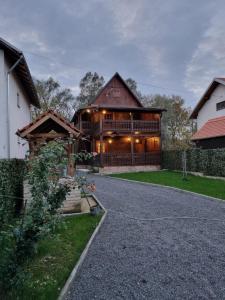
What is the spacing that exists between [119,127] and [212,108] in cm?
857

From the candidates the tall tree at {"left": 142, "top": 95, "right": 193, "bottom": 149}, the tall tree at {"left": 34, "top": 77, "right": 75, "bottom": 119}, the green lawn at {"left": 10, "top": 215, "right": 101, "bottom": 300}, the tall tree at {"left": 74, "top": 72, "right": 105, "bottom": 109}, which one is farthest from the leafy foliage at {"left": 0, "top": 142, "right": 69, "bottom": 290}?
the tall tree at {"left": 74, "top": 72, "right": 105, "bottom": 109}

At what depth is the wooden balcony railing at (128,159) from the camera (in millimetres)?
24000

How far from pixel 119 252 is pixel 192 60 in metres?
28.1

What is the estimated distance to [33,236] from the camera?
3.46 meters

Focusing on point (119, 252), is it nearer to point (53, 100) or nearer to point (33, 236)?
point (33, 236)

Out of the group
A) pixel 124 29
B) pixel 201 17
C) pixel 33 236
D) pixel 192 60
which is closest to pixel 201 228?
pixel 33 236

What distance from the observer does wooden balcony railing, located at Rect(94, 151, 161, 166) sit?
78.7 ft

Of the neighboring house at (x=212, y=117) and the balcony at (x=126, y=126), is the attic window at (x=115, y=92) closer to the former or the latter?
the balcony at (x=126, y=126)

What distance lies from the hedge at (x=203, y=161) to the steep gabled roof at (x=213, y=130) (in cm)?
226

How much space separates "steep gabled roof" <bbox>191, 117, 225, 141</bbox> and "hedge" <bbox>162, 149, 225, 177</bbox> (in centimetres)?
226

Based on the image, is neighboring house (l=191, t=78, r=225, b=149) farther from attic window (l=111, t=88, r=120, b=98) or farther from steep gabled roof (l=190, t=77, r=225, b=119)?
attic window (l=111, t=88, r=120, b=98)

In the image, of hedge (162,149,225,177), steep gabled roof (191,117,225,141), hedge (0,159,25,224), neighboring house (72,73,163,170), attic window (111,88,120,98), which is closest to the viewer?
hedge (0,159,25,224)

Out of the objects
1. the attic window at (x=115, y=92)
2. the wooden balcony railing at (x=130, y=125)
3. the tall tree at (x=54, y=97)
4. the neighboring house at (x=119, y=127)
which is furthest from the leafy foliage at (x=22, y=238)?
the tall tree at (x=54, y=97)

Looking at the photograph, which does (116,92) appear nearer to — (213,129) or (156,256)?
(213,129)
